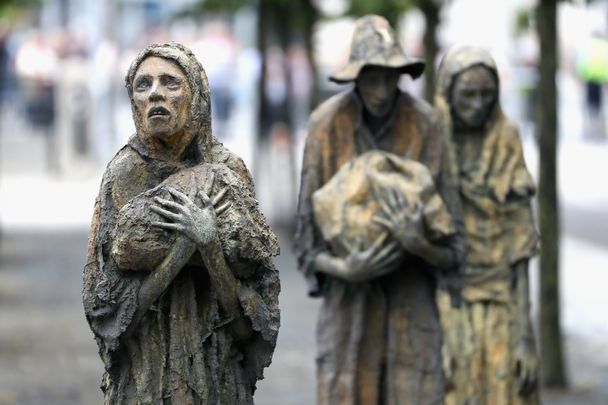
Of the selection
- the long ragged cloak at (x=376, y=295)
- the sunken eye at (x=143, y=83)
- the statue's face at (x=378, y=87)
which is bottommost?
the long ragged cloak at (x=376, y=295)

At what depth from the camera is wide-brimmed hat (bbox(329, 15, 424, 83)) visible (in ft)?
31.0

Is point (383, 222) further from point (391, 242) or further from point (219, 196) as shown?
point (219, 196)

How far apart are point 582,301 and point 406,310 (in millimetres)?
9317

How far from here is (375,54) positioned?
9500mm

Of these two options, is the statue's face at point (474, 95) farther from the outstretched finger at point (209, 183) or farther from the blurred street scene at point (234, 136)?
the outstretched finger at point (209, 183)

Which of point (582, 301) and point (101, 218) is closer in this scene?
point (101, 218)

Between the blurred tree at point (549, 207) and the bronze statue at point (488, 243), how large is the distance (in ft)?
10.3

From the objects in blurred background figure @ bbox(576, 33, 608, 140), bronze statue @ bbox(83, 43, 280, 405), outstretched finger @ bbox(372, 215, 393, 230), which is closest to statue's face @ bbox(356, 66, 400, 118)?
outstretched finger @ bbox(372, 215, 393, 230)

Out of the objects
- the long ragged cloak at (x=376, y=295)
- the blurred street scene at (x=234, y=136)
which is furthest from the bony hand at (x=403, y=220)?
the blurred street scene at (x=234, y=136)

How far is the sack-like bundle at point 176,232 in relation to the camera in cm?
667

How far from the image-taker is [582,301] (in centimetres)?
1866

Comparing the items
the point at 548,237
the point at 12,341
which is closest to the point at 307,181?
the point at 548,237

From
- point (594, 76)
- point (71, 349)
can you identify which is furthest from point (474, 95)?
point (594, 76)

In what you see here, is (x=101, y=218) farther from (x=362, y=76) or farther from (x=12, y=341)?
(x=12, y=341)
